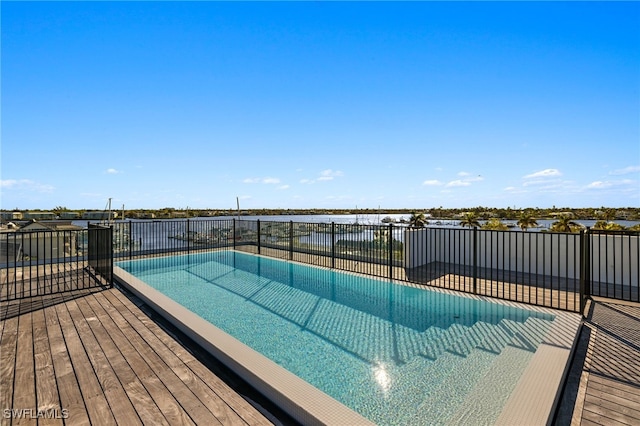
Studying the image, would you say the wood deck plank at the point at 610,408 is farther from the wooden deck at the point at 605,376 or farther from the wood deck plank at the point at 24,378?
the wood deck plank at the point at 24,378

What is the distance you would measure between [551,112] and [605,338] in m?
9.80

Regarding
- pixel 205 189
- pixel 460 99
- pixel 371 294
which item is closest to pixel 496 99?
pixel 460 99

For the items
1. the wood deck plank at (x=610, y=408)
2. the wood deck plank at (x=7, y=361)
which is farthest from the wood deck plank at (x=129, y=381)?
the wood deck plank at (x=610, y=408)

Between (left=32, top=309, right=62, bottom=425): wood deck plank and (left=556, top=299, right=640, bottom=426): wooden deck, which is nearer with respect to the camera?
(left=32, top=309, right=62, bottom=425): wood deck plank

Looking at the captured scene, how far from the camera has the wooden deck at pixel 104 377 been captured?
1.99 meters

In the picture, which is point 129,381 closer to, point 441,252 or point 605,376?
point 605,376

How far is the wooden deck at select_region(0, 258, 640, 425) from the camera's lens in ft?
6.62

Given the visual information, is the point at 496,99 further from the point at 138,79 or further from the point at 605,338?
the point at 138,79

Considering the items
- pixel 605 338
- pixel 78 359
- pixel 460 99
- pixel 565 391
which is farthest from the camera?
pixel 460 99

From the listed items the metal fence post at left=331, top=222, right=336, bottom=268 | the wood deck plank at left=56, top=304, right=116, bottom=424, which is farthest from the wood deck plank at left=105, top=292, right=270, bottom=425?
the metal fence post at left=331, top=222, right=336, bottom=268

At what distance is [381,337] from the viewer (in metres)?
3.85

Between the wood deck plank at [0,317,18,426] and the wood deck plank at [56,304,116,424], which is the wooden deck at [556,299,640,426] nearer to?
the wood deck plank at [56,304,116,424]

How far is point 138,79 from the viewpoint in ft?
30.9

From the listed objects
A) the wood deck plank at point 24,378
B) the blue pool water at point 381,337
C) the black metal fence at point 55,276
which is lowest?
the blue pool water at point 381,337
